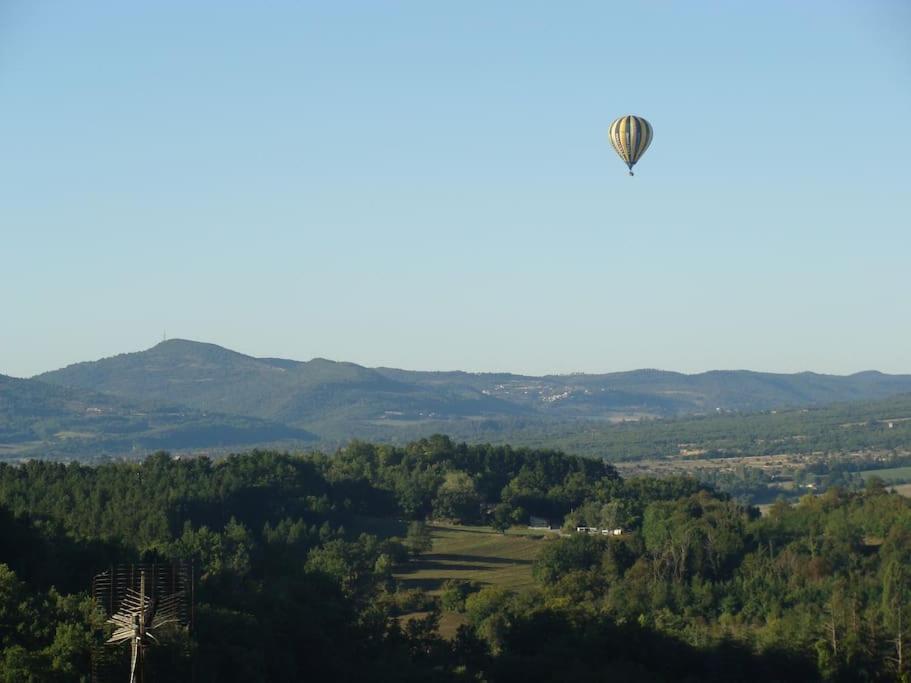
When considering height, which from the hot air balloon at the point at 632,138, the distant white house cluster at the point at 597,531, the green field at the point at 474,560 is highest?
the hot air balloon at the point at 632,138

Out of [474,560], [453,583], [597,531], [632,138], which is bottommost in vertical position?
[453,583]

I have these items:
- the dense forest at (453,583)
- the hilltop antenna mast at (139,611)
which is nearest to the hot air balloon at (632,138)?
the dense forest at (453,583)

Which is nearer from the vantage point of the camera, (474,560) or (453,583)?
(453,583)

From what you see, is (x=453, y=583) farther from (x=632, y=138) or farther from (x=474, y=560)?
(x=632, y=138)

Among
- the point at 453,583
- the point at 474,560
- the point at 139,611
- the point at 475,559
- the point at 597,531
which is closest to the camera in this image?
the point at 139,611

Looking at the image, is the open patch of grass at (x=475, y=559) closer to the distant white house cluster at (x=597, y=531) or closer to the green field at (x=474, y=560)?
the green field at (x=474, y=560)

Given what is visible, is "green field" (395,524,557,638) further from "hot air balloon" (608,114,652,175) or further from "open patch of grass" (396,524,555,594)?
"hot air balloon" (608,114,652,175)

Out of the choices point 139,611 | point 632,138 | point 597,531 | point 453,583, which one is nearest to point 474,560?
point 597,531
